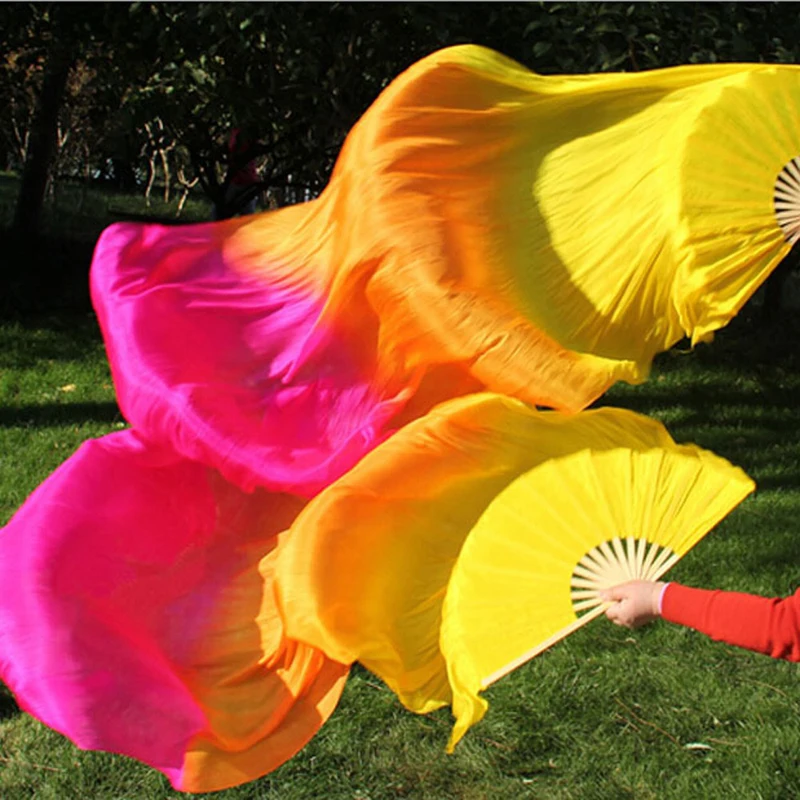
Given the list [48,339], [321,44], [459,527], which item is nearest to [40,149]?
[48,339]

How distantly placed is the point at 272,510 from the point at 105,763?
1103 mm

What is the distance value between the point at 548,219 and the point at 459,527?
88 centimetres

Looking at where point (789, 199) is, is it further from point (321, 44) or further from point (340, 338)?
point (321, 44)

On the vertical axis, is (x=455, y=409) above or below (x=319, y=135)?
above

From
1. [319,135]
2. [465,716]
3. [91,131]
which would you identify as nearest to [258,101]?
[319,135]

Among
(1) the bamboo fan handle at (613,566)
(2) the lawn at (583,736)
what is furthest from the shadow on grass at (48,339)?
(1) the bamboo fan handle at (613,566)

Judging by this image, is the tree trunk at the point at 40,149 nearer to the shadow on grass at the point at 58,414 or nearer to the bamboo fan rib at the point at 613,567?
the shadow on grass at the point at 58,414

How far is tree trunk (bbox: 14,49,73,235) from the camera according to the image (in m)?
10.5

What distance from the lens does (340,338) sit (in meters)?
3.53

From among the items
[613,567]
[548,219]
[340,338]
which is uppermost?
[548,219]

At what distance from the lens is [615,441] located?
9.82 feet

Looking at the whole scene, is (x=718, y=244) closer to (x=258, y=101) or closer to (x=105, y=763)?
(x=105, y=763)

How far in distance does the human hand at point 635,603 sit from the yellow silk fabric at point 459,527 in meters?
0.12

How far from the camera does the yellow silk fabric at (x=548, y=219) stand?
9.85 feet
